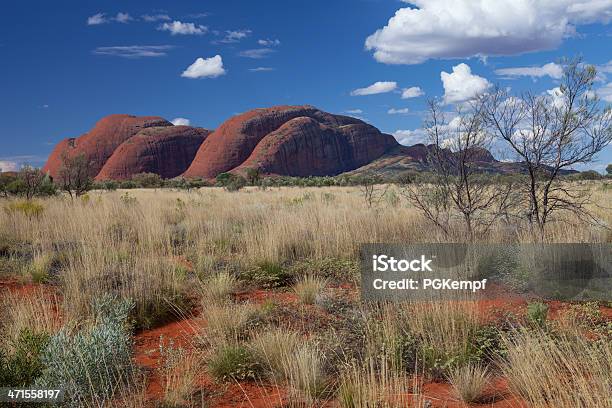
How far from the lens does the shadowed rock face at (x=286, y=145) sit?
114 metres

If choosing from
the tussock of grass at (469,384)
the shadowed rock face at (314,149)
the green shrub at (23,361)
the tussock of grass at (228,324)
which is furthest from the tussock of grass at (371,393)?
the shadowed rock face at (314,149)

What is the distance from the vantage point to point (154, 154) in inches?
4624

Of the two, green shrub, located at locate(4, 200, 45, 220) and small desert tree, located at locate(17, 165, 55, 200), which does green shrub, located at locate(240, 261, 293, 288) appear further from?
small desert tree, located at locate(17, 165, 55, 200)

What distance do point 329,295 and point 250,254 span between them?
239 cm

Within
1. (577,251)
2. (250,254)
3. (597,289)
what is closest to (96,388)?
(250,254)

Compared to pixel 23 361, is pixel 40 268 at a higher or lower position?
higher

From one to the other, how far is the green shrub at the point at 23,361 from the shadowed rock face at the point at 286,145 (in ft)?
340

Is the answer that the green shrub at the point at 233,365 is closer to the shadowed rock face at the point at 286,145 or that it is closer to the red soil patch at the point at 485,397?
the red soil patch at the point at 485,397

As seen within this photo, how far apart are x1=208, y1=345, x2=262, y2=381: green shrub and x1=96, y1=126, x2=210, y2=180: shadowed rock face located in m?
115

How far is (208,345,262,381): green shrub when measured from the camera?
3.95 m

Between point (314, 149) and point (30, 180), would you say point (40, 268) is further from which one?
point (314, 149)

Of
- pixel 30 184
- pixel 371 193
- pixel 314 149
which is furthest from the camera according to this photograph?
pixel 314 149

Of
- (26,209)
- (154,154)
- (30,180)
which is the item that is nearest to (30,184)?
(30,180)

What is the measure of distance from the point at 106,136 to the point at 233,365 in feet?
453
